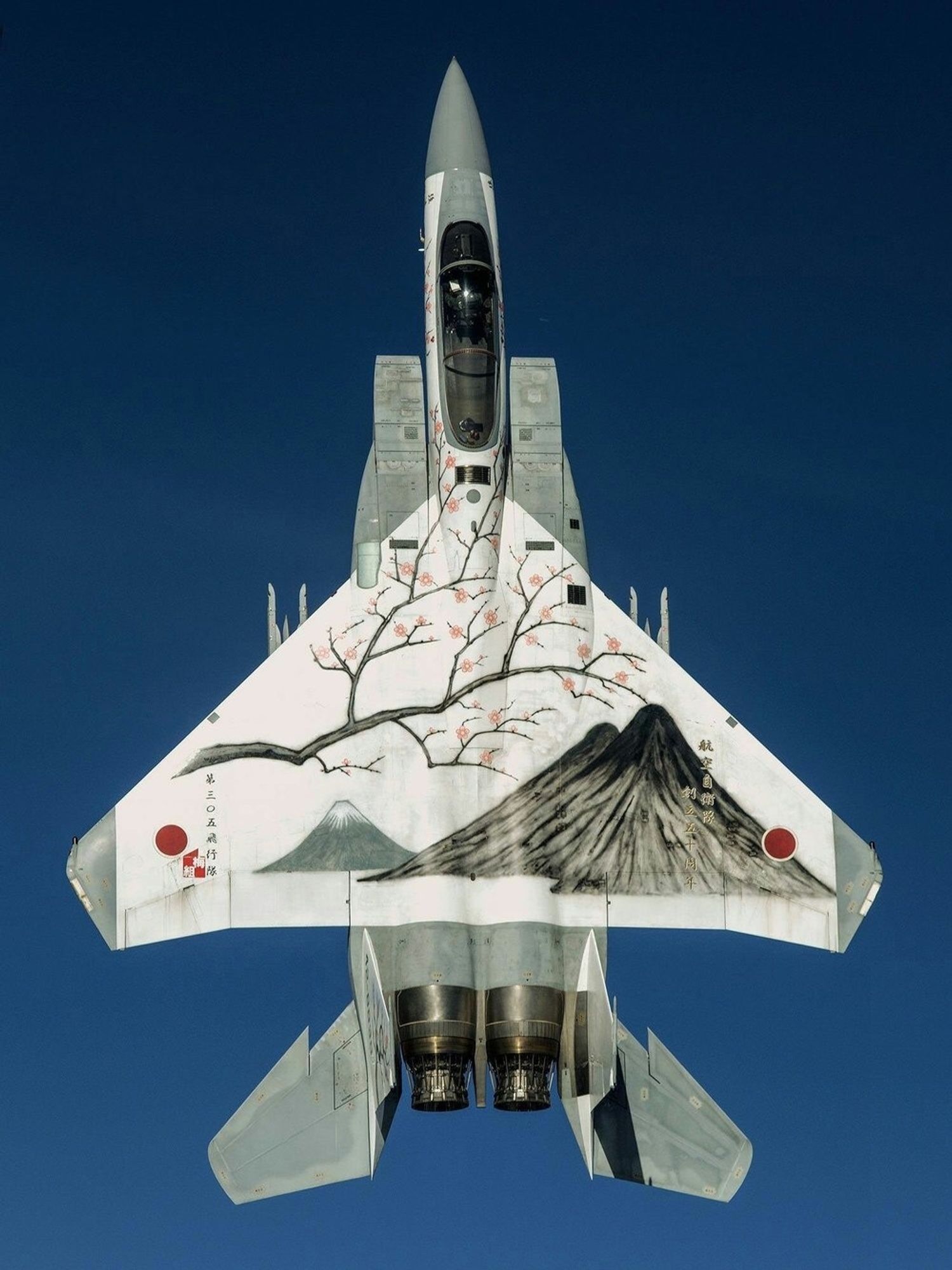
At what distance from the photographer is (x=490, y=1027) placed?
113 feet

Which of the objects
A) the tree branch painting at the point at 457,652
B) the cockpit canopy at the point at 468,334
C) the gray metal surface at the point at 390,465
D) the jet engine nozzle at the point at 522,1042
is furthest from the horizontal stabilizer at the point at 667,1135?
the cockpit canopy at the point at 468,334

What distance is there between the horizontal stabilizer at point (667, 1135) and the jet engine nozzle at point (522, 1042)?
103cm

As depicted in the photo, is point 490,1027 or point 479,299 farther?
point 479,299

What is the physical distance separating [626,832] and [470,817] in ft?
7.55

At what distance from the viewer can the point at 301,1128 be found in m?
34.2

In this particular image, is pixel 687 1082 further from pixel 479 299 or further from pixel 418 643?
pixel 479 299

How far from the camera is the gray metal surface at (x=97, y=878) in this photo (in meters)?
35.5

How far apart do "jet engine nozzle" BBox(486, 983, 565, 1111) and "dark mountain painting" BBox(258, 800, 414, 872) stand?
252 cm

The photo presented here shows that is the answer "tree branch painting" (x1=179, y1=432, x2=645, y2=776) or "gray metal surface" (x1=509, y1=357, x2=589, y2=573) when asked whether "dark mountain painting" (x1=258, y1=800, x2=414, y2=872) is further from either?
"gray metal surface" (x1=509, y1=357, x2=589, y2=573)

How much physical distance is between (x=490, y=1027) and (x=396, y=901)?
225 cm

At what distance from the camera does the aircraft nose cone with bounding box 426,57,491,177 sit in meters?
39.1

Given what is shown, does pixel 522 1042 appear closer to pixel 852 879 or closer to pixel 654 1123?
pixel 654 1123

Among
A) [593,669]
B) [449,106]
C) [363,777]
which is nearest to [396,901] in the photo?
Answer: [363,777]

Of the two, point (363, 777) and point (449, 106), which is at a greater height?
point (449, 106)
